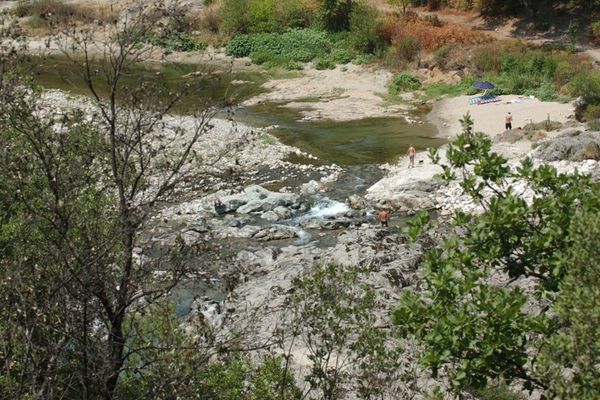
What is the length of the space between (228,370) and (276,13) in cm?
5779

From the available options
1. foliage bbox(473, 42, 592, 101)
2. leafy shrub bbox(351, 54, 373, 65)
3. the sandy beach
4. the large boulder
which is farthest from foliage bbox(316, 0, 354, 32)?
the large boulder

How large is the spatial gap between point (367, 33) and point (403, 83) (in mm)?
8350

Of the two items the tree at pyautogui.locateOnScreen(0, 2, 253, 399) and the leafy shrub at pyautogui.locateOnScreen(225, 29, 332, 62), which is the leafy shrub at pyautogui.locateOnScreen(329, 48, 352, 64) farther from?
the tree at pyautogui.locateOnScreen(0, 2, 253, 399)

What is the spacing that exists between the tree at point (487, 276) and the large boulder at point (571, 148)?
2218 cm

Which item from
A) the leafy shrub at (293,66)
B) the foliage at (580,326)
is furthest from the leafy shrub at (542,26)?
the foliage at (580,326)

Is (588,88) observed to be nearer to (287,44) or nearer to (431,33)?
(431,33)

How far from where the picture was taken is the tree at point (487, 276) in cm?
869

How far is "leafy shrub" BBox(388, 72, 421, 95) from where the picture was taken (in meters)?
50.2

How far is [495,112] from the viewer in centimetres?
4288

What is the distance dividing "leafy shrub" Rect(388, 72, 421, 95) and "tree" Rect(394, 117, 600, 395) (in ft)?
133

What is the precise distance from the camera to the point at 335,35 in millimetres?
60938

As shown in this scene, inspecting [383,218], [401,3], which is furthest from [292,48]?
[383,218]

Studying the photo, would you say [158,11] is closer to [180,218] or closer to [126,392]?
[126,392]

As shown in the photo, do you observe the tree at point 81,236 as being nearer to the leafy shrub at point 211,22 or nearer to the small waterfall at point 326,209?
the small waterfall at point 326,209
